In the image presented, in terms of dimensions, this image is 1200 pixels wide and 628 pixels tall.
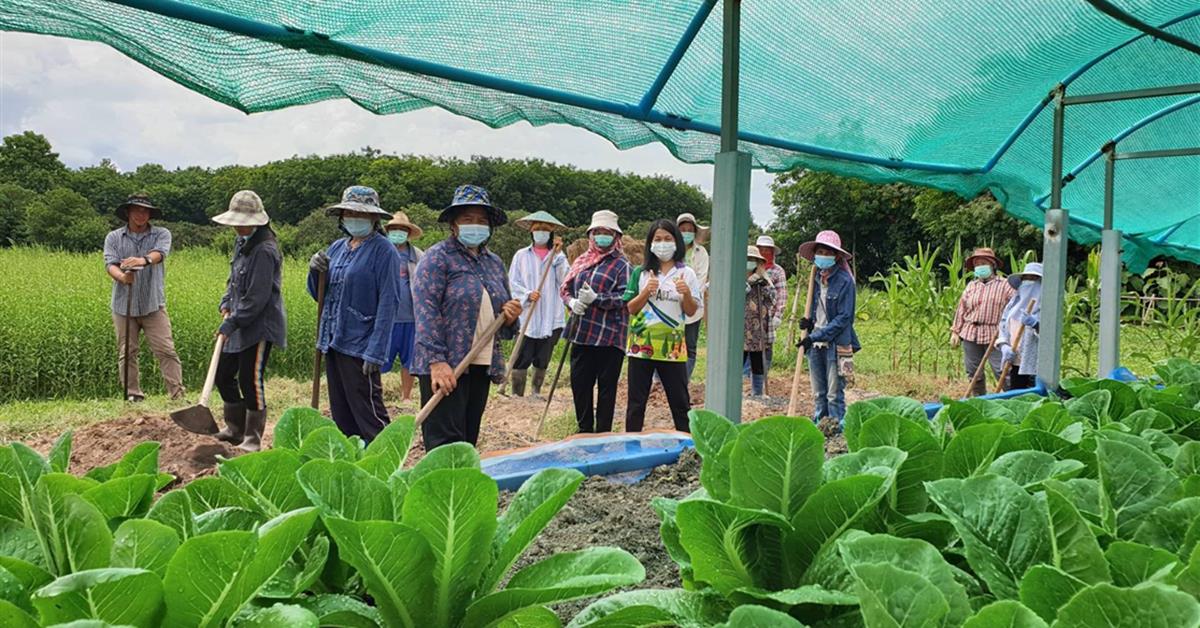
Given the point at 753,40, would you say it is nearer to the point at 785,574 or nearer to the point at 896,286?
the point at 785,574

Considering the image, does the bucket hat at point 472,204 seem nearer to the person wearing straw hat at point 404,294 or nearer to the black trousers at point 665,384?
the black trousers at point 665,384

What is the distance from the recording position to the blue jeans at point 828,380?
6.04m

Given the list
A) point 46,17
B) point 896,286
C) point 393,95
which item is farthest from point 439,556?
point 896,286

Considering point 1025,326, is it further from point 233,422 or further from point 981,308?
point 233,422

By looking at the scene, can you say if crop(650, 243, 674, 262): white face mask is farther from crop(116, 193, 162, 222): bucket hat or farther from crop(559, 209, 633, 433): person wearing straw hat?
crop(116, 193, 162, 222): bucket hat

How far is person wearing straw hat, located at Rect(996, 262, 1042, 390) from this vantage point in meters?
6.43

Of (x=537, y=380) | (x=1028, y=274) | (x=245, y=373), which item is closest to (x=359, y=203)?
(x=245, y=373)

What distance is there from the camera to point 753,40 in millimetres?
2895

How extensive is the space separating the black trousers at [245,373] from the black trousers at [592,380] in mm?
2009

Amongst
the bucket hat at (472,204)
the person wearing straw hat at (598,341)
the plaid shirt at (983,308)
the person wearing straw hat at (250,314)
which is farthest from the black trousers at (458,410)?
the plaid shirt at (983,308)

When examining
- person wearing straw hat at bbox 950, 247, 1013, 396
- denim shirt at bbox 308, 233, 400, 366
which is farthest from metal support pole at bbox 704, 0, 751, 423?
person wearing straw hat at bbox 950, 247, 1013, 396

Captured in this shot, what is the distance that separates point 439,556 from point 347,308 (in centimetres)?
401

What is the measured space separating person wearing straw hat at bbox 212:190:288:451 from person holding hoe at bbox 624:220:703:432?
2224 mm

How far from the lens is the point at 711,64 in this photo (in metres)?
2.92
